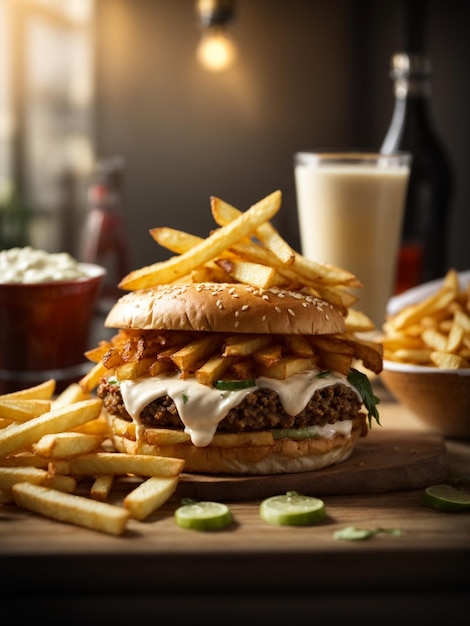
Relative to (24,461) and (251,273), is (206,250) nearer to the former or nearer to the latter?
(251,273)

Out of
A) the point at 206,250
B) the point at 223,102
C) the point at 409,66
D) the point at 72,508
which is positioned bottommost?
the point at 72,508

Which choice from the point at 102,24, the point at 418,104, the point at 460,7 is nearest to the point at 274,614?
the point at 418,104

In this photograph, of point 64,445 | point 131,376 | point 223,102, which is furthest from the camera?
point 223,102

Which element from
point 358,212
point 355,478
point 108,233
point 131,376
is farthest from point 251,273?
point 108,233

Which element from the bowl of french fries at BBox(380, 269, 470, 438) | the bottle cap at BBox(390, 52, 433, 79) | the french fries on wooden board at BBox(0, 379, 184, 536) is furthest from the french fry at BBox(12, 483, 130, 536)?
the bottle cap at BBox(390, 52, 433, 79)

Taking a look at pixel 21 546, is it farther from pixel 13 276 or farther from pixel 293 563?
pixel 13 276

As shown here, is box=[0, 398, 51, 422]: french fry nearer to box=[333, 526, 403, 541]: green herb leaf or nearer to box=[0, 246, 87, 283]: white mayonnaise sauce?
box=[0, 246, 87, 283]: white mayonnaise sauce
